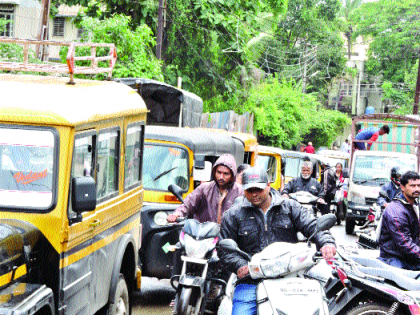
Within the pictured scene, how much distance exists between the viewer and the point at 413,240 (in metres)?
7.62

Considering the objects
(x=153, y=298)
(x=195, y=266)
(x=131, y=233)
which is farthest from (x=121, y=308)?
(x=153, y=298)

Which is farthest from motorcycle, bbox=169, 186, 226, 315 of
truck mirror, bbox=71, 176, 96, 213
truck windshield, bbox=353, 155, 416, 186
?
truck windshield, bbox=353, 155, 416, 186

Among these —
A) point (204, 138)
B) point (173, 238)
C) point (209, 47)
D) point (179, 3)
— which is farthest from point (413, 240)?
point (209, 47)

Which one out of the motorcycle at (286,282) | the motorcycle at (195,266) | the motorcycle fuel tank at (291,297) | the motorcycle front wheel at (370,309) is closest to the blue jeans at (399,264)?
the motorcycle front wheel at (370,309)

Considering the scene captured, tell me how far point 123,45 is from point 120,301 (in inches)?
522

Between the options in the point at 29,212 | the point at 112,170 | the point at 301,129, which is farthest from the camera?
the point at 301,129

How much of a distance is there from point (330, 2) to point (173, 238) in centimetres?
5219

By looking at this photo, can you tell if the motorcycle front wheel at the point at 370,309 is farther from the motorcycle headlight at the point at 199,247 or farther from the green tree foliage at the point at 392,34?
the green tree foliage at the point at 392,34

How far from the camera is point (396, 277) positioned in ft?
22.4

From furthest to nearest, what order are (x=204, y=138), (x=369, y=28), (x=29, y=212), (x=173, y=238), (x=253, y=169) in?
(x=369, y=28), (x=204, y=138), (x=173, y=238), (x=253, y=169), (x=29, y=212)

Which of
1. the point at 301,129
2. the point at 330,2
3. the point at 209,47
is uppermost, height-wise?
the point at 330,2

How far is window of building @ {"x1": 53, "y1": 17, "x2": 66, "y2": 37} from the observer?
133 feet

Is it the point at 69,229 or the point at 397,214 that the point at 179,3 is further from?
the point at 69,229

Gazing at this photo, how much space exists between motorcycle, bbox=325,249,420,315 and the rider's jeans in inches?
58.3
